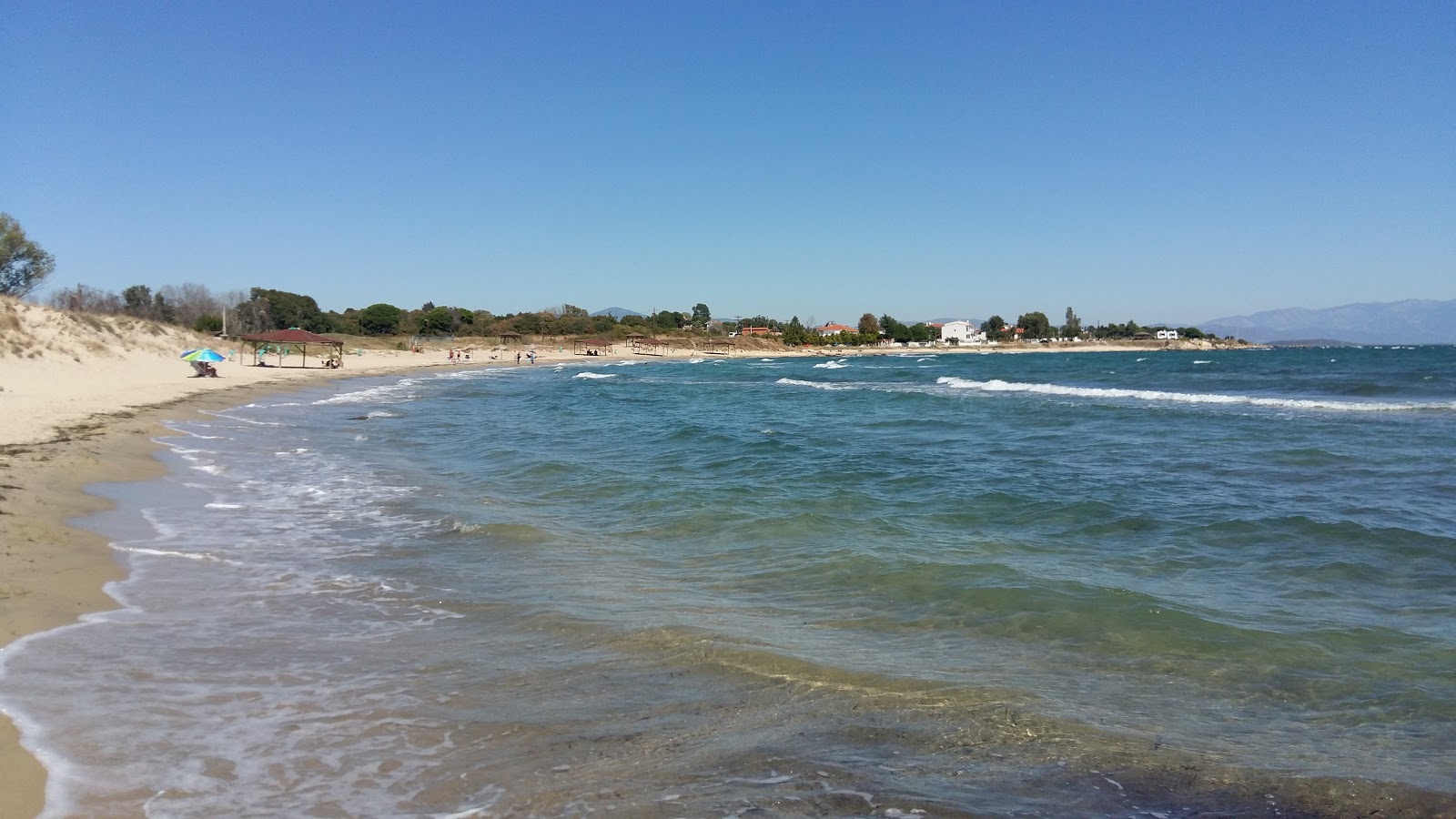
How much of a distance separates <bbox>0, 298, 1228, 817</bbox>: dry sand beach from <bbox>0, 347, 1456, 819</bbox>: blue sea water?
0.26m

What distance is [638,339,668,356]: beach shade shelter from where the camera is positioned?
118 meters

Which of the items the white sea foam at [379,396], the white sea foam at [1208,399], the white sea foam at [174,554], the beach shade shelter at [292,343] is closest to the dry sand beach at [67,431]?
the white sea foam at [174,554]

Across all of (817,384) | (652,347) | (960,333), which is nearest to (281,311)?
(652,347)

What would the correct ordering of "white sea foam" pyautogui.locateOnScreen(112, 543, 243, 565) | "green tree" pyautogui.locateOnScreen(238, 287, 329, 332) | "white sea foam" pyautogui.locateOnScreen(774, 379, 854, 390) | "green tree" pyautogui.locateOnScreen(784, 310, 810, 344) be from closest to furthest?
"white sea foam" pyautogui.locateOnScreen(112, 543, 243, 565)
"white sea foam" pyautogui.locateOnScreen(774, 379, 854, 390)
"green tree" pyautogui.locateOnScreen(238, 287, 329, 332)
"green tree" pyautogui.locateOnScreen(784, 310, 810, 344)

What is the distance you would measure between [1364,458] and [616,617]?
1417 centimetres

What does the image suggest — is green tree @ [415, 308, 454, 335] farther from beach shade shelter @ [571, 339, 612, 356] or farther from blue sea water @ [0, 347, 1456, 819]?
blue sea water @ [0, 347, 1456, 819]

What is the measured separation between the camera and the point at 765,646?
5836 millimetres

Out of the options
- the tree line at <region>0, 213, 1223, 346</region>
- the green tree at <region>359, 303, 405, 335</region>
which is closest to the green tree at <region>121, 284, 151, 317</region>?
the tree line at <region>0, 213, 1223, 346</region>

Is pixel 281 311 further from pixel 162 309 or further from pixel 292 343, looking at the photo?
pixel 292 343

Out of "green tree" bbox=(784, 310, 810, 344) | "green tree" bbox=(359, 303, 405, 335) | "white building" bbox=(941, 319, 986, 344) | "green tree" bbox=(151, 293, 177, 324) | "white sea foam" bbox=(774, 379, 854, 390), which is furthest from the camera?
"white building" bbox=(941, 319, 986, 344)

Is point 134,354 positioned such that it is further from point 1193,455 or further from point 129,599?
point 1193,455

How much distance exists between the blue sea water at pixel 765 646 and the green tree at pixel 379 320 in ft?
310

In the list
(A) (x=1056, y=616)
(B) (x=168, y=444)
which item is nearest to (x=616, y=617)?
(A) (x=1056, y=616)

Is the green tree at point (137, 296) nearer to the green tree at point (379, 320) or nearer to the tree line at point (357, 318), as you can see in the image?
the tree line at point (357, 318)
